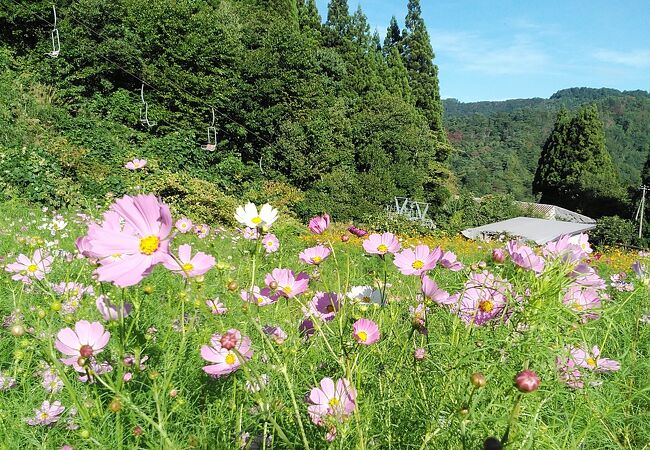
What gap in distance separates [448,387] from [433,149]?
61.0ft

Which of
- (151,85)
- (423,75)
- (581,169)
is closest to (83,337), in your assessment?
(151,85)

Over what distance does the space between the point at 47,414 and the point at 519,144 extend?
52901 millimetres

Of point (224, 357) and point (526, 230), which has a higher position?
point (224, 357)

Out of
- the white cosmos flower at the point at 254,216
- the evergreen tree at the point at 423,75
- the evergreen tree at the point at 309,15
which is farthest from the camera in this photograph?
the evergreen tree at the point at 423,75

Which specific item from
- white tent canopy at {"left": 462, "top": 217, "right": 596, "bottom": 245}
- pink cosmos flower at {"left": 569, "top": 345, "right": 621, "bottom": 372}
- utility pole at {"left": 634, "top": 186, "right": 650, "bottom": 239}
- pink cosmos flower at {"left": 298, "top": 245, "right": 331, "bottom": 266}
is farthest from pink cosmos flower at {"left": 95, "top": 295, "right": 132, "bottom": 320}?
utility pole at {"left": 634, "top": 186, "right": 650, "bottom": 239}

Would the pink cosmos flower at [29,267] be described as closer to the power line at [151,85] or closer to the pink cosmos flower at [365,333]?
the pink cosmos flower at [365,333]

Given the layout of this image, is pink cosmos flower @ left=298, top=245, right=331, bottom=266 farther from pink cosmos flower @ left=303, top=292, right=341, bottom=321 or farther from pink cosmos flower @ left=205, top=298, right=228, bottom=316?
pink cosmos flower @ left=205, top=298, right=228, bottom=316

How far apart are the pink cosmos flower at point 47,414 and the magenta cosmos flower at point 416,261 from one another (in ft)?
2.26

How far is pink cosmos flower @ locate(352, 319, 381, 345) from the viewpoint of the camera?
0.71m

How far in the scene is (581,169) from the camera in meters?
27.6

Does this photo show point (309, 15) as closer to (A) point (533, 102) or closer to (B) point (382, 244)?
(B) point (382, 244)

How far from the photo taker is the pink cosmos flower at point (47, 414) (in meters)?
0.88

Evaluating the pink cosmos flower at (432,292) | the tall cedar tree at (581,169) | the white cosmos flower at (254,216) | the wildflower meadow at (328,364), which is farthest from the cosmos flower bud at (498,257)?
the tall cedar tree at (581,169)

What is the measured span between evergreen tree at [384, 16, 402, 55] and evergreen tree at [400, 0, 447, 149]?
2.50 feet
